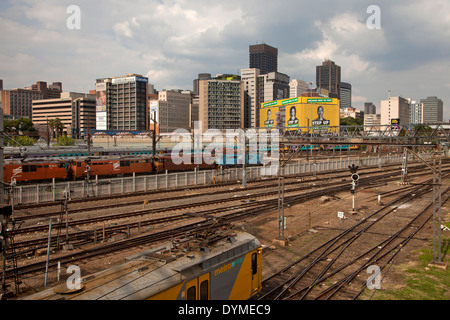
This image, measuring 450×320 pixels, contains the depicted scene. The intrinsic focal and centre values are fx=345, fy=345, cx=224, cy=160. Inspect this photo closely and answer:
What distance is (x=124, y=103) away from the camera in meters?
150

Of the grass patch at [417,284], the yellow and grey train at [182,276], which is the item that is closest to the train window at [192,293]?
the yellow and grey train at [182,276]

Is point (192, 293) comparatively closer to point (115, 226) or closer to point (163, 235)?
point (163, 235)

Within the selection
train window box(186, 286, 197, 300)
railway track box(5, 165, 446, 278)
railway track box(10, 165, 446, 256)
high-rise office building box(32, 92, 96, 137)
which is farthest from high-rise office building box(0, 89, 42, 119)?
train window box(186, 286, 197, 300)

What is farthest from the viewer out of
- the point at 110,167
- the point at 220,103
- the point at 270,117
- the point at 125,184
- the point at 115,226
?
the point at 220,103

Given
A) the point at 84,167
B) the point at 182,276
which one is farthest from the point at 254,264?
the point at 84,167

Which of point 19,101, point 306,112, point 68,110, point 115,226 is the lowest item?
point 115,226

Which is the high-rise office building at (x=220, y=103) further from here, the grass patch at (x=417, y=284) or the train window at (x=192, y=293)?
the train window at (x=192, y=293)

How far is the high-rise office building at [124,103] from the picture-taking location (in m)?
148

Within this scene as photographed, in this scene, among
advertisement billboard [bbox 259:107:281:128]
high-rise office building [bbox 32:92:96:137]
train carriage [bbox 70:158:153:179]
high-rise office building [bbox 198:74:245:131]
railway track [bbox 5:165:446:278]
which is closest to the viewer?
railway track [bbox 5:165:446:278]

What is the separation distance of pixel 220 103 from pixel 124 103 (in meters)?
41.6

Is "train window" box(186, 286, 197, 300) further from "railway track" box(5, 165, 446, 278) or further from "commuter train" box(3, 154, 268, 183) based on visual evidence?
"commuter train" box(3, 154, 268, 183)

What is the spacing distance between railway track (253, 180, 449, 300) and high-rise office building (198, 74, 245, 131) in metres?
129

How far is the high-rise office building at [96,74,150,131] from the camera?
485 ft
